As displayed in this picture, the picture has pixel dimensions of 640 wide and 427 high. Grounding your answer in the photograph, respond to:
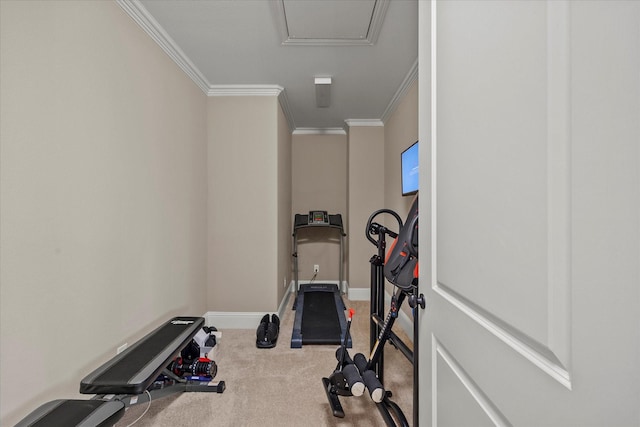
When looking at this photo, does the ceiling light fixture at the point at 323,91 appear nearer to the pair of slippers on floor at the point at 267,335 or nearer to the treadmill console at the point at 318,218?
the treadmill console at the point at 318,218

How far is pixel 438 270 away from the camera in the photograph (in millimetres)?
961

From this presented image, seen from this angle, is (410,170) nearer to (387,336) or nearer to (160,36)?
(387,336)

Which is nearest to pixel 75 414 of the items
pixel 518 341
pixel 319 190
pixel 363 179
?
pixel 518 341

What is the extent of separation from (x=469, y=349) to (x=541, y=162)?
19.6 inches

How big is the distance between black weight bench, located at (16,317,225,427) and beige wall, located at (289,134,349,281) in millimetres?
2798

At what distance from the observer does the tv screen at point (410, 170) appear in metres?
2.68

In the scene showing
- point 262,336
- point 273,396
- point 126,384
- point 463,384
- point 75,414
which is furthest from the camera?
point 262,336

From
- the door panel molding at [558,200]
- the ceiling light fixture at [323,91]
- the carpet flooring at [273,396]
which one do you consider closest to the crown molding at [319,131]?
the ceiling light fixture at [323,91]

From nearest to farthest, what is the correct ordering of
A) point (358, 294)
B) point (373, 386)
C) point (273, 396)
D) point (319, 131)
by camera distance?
point (373, 386)
point (273, 396)
point (358, 294)
point (319, 131)

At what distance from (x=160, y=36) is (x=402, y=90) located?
7.81 ft

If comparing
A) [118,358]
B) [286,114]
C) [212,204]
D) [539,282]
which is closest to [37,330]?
[118,358]

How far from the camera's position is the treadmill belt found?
2881 millimetres

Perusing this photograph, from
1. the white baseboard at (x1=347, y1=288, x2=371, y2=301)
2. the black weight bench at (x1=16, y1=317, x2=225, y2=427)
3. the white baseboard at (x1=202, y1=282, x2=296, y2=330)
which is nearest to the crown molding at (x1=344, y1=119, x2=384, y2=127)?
the white baseboard at (x1=347, y1=288, x2=371, y2=301)

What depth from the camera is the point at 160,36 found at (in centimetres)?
222
